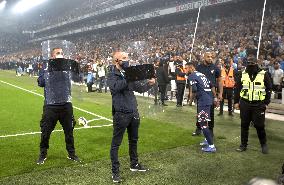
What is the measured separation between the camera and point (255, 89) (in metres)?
7.28

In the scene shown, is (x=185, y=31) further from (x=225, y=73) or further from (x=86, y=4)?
(x=86, y=4)

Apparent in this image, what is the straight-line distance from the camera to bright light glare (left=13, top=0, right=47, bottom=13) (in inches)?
2994

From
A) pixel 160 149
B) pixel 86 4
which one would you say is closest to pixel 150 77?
pixel 160 149

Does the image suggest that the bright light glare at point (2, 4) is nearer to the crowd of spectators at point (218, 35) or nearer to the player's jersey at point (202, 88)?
the crowd of spectators at point (218, 35)

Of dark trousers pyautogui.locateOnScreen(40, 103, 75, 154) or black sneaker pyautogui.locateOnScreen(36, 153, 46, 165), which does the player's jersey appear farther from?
black sneaker pyautogui.locateOnScreen(36, 153, 46, 165)

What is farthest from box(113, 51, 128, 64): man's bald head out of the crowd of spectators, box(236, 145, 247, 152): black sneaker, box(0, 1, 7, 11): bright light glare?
box(0, 1, 7, 11): bright light glare

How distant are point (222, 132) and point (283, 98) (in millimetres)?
5187

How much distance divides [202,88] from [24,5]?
258 feet

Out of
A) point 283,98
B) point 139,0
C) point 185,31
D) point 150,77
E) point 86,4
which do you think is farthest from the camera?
point 86,4

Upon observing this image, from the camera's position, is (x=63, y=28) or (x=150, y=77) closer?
(x=150, y=77)

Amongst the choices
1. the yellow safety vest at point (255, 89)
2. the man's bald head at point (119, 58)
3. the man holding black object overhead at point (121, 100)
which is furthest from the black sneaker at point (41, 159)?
the yellow safety vest at point (255, 89)

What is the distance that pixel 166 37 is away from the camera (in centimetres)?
3534

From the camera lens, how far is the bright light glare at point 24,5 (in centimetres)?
7605

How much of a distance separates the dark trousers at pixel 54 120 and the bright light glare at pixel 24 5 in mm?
73956
